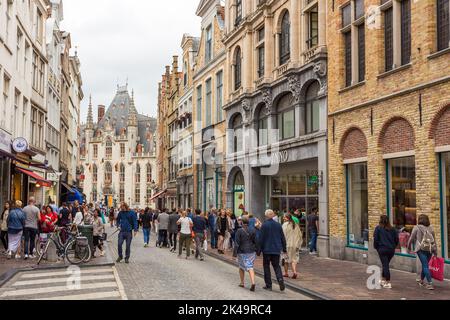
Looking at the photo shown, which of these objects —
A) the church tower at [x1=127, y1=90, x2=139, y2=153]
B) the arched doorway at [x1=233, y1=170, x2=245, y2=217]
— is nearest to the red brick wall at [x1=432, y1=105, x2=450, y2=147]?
the arched doorway at [x1=233, y1=170, x2=245, y2=217]

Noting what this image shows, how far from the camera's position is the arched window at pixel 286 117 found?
23.1m

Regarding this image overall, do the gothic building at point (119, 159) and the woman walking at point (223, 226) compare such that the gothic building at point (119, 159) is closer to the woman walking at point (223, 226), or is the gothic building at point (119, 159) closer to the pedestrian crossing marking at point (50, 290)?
the woman walking at point (223, 226)

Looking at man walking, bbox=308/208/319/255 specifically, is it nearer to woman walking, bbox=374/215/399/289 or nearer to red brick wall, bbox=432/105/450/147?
red brick wall, bbox=432/105/450/147

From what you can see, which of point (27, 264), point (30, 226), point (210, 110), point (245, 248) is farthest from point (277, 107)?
point (245, 248)

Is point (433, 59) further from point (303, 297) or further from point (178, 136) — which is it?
point (178, 136)

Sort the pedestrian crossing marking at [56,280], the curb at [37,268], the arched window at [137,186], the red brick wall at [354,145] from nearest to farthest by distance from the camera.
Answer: the pedestrian crossing marking at [56,280], the curb at [37,268], the red brick wall at [354,145], the arched window at [137,186]

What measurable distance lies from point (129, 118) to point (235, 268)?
115 m

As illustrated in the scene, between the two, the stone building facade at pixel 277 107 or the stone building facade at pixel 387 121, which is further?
the stone building facade at pixel 277 107

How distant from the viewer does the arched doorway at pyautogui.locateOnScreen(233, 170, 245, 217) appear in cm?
2911

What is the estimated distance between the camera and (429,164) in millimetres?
13938

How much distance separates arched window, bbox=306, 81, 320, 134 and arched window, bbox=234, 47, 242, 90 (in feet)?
28.1

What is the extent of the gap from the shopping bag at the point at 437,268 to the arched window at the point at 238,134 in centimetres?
1755

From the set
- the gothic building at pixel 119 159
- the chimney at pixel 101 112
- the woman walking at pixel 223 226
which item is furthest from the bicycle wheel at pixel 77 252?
the chimney at pixel 101 112

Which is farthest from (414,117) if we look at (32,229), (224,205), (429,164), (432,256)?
(224,205)
